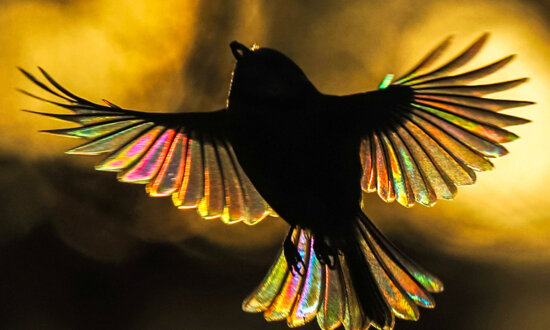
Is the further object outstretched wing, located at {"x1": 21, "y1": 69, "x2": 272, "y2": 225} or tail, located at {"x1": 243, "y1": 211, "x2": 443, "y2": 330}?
outstretched wing, located at {"x1": 21, "y1": 69, "x2": 272, "y2": 225}

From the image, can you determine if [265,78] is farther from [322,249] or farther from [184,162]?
[184,162]

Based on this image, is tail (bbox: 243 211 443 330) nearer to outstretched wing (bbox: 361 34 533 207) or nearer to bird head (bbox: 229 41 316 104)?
outstretched wing (bbox: 361 34 533 207)

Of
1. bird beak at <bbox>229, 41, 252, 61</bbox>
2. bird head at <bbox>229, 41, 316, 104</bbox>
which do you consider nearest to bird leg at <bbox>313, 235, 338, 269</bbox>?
bird head at <bbox>229, 41, 316, 104</bbox>

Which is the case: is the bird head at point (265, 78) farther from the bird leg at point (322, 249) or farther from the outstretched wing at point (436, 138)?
the bird leg at point (322, 249)

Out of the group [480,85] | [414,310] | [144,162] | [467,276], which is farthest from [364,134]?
[467,276]

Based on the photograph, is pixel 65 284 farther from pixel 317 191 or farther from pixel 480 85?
pixel 480 85

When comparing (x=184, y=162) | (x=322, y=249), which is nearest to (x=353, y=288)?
(x=322, y=249)

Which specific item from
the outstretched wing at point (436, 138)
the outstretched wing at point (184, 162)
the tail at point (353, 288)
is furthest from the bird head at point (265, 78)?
the tail at point (353, 288)
